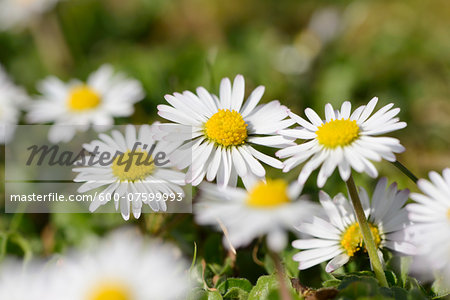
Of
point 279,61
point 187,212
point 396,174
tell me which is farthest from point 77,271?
point 279,61

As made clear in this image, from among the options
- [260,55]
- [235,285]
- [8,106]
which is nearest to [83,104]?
[8,106]

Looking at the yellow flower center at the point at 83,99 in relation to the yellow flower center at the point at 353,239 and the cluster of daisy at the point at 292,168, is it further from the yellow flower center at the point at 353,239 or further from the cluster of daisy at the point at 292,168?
the yellow flower center at the point at 353,239

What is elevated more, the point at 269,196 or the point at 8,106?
the point at 8,106

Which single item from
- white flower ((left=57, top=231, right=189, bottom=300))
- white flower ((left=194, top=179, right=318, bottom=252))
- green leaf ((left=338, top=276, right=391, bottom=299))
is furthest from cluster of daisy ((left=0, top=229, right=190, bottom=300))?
green leaf ((left=338, top=276, right=391, bottom=299))

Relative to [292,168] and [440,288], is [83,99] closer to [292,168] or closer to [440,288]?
[292,168]

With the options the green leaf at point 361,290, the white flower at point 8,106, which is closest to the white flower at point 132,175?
the green leaf at point 361,290

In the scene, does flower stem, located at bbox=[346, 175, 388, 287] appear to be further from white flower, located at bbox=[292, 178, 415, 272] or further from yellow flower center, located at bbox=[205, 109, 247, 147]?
yellow flower center, located at bbox=[205, 109, 247, 147]

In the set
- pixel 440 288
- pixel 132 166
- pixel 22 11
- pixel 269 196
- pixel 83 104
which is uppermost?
pixel 22 11
